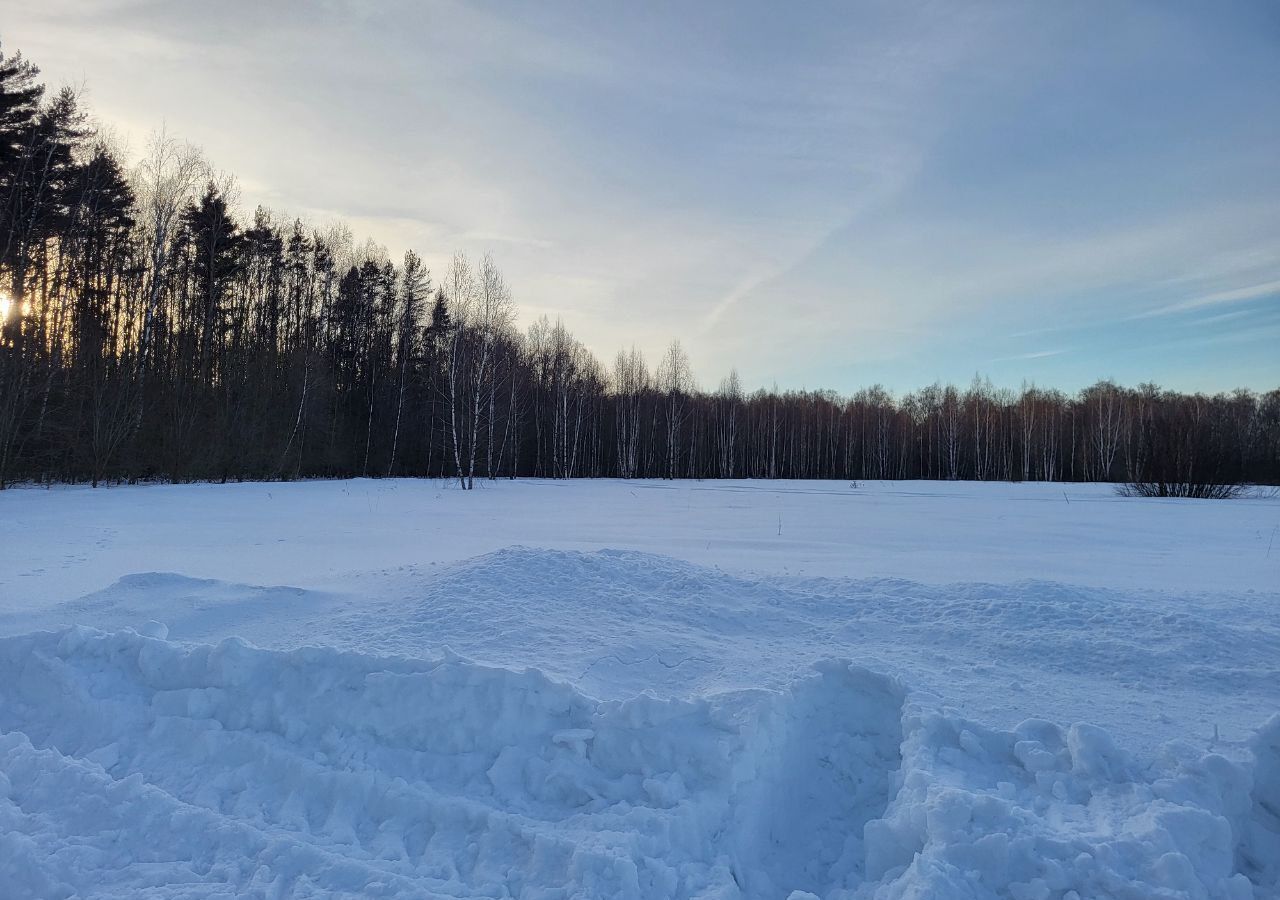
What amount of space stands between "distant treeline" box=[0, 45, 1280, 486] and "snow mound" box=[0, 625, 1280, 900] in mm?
19780

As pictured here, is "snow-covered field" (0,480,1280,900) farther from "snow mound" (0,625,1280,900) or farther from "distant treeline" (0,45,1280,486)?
"distant treeline" (0,45,1280,486)

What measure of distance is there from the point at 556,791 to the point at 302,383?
31433 millimetres

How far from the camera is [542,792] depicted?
10.4 feet

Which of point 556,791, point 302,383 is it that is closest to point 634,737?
point 556,791

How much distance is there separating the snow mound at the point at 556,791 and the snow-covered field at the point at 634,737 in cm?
1

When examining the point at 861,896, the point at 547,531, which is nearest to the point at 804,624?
the point at 861,896

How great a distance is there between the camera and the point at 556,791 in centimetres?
318

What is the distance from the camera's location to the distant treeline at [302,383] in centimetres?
2070

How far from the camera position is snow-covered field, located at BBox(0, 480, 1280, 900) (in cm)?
268

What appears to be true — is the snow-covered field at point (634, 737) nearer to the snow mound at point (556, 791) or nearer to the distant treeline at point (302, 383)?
the snow mound at point (556, 791)

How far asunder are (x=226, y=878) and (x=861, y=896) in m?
2.59

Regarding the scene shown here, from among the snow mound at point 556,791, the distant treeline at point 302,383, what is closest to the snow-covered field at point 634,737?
the snow mound at point 556,791

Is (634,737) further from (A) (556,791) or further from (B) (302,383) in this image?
(B) (302,383)

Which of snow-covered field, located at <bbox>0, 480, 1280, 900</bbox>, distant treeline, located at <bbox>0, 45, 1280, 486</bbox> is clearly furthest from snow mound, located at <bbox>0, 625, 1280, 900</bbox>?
distant treeline, located at <bbox>0, 45, 1280, 486</bbox>
